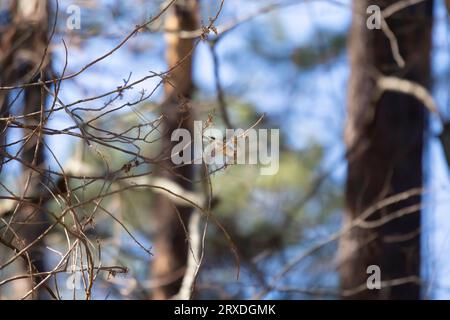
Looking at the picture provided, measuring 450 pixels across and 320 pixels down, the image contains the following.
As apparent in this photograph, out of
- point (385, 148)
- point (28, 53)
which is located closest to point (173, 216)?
point (28, 53)

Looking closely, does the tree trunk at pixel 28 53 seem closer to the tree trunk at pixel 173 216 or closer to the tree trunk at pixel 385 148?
the tree trunk at pixel 173 216

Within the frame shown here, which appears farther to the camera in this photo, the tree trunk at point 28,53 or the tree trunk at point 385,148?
the tree trunk at point 28,53

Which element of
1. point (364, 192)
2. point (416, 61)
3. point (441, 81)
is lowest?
point (364, 192)

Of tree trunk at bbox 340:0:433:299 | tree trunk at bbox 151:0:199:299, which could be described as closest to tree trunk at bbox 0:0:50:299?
tree trunk at bbox 151:0:199:299

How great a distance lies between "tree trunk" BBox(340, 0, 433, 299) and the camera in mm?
5301

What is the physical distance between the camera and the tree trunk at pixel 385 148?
530 centimetres

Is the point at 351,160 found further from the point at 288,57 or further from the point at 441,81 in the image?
the point at 288,57

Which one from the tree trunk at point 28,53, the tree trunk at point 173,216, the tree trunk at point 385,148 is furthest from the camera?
the tree trunk at point 173,216

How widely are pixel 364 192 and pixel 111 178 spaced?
3141mm

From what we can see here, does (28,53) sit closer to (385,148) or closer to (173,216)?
(173,216)

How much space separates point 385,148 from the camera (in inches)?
219

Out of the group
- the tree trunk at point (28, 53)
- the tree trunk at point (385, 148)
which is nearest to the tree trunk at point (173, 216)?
the tree trunk at point (28, 53)
